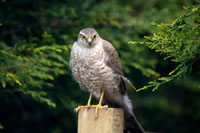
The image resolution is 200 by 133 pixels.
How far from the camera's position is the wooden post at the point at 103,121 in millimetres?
2277

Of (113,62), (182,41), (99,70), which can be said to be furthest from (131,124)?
(182,41)

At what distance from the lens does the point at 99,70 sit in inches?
122

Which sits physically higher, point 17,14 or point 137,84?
point 17,14

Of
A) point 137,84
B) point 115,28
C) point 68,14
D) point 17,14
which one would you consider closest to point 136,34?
point 115,28

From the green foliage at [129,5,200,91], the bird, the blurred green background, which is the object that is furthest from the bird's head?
the green foliage at [129,5,200,91]

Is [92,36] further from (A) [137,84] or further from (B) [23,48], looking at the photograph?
(A) [137,84]

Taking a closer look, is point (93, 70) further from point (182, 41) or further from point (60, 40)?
point (60, 40)

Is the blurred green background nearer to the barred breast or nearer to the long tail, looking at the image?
the barred breast

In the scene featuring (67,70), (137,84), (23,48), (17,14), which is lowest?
(137,84)

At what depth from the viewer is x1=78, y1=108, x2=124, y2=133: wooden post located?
2.28m

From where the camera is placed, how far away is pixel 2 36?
480cm

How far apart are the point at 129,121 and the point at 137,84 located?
268 cm

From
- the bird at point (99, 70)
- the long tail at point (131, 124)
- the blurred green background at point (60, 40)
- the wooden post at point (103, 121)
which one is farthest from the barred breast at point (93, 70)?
the blurred green background at point (60, 40)

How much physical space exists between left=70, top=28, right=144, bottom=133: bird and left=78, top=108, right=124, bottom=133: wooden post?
2.08 ft
